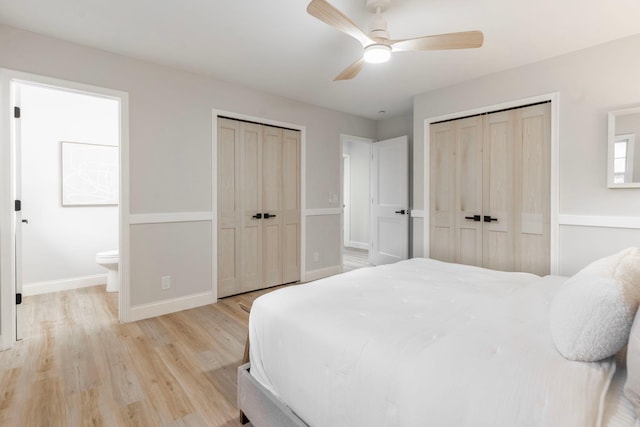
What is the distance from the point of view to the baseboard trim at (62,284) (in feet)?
11.7

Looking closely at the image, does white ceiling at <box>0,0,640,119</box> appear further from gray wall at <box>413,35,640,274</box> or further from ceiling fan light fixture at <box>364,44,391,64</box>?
ceiling fan light fixture at <box>364,44,391,64</box>

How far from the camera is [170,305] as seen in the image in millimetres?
3102

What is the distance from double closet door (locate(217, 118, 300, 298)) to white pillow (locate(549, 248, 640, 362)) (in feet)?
10.4

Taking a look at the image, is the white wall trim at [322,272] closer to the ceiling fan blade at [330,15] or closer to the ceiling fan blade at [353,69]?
the ceiling fan blade at [353,69]

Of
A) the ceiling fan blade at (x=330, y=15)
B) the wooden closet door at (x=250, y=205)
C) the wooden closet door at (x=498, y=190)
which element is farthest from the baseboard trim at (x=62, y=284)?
the wooden closet door at (x=498, y=190)

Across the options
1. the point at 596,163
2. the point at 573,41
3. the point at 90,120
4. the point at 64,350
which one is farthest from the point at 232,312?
the point at 573,41

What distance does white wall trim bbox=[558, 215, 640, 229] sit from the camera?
98.1 inches

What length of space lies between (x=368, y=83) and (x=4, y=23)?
312 centimetres

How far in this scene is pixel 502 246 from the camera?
3250 mm

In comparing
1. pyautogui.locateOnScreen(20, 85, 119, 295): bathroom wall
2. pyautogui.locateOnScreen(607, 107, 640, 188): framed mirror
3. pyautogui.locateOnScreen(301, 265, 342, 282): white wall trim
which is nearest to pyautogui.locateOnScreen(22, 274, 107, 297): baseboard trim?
pyautogui.locateOnScreen(20, 85, 119, 295): bathroom wall

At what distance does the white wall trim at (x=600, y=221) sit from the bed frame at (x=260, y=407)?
293 centimetres

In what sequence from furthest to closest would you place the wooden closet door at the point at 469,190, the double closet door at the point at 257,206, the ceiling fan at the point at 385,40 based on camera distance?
the double closet door at the point at 257,206
the wooden closet door at the point at 469,190
the ceiling fan at the point at 385,40

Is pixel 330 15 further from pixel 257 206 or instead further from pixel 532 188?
pixel 532 188

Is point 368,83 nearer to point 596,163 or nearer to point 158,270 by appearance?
point 596,163
